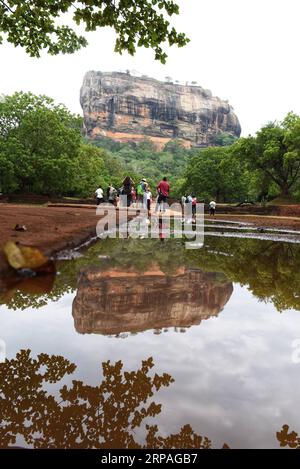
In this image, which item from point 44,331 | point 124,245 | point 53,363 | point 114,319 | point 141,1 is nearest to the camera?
point 53,363

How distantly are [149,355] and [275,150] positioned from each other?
41.1m

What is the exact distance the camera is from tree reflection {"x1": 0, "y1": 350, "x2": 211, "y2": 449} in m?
1.98

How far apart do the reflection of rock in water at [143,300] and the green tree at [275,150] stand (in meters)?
37.6

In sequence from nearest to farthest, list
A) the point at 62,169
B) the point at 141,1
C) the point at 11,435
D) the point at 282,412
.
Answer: the point at 11,435, the point at 282,412, the point at 141,1, the point at 62,169

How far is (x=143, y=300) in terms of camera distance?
14.5 feet

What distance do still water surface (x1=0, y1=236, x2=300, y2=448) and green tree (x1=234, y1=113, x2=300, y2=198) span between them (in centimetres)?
3830

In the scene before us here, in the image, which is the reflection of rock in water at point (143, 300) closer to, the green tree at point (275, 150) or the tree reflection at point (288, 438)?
the tree reflection at point (288, 438)

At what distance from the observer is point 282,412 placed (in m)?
2.26

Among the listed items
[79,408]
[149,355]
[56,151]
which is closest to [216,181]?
[56,151]

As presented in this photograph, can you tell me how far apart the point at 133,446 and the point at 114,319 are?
181 centimetres

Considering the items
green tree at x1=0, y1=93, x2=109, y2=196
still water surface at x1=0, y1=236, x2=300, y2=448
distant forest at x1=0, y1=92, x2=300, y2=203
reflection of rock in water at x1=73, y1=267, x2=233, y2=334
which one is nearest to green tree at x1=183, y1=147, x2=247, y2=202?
distant forest at x1=0, y1=92, x2=300, y2=203

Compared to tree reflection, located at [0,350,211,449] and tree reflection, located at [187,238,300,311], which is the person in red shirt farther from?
tree reflection, located at [0,350,211,449]

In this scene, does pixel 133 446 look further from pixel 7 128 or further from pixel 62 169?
pixel 7 128
